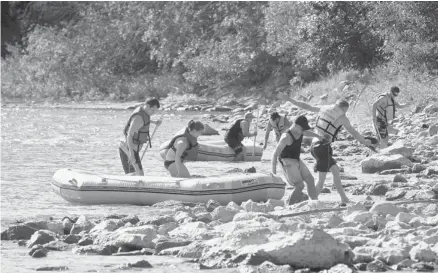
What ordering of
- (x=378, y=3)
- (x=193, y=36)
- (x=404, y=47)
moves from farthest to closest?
(x=193, y=36) → (x=378, y=3) → (x=404, y=47)

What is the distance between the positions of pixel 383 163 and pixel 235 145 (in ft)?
12.9

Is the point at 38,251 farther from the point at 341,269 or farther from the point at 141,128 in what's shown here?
the point at 141,128

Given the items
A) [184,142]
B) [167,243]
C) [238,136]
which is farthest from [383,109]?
[167,243]

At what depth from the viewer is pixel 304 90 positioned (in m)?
32.6

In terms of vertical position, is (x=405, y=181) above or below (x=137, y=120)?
below

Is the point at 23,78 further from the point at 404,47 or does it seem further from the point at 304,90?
the point at 404,47

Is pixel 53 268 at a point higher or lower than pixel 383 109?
lower

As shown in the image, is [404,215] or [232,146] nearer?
[404,215]

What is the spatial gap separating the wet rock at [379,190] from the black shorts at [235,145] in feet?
19.2

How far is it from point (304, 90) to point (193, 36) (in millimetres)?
11031

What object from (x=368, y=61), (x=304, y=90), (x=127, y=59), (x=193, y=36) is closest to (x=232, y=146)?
(x=368, y=61)

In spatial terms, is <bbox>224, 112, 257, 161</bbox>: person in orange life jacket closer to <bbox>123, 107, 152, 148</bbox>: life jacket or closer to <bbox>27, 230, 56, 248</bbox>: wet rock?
Answer: <bbox>123, 107, 152, 148</bbox>: life jacket

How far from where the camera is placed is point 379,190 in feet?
39.0

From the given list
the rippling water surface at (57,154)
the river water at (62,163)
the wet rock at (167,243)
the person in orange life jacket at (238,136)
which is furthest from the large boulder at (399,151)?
the wet rock at (167,243)
